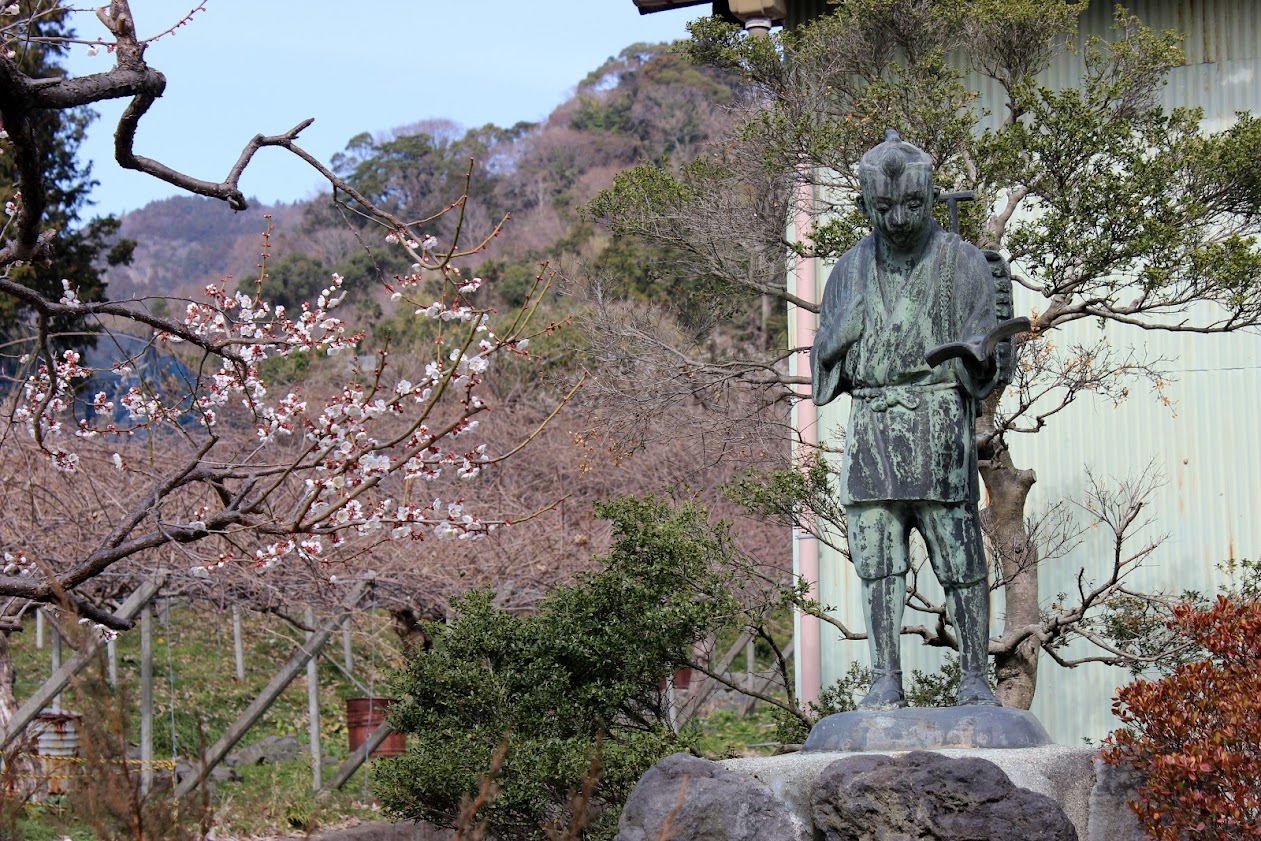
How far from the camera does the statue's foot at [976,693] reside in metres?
5.26

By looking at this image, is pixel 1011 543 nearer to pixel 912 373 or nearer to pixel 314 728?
pixel 912 373

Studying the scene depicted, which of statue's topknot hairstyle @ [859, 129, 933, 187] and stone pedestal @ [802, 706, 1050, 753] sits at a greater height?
statue's topknot hairstyle @ [859, 129, 933, 187]

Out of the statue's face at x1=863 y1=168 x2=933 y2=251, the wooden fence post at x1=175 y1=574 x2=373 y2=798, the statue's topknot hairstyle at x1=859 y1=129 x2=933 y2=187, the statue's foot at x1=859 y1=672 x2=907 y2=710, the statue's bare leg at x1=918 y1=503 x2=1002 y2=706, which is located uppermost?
the statue's topknot hairstyle at x1=859 y1=129 x2=933 y2=187

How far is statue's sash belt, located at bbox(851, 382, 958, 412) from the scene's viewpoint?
5.46m

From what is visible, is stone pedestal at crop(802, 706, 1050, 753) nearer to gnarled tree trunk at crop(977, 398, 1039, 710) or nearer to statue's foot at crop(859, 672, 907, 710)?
statue's foot at crop(859, 672, 907, 710)

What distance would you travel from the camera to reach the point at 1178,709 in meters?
5.54

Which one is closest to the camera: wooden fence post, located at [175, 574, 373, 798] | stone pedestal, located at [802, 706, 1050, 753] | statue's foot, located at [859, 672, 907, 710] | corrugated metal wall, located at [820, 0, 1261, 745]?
stone pedestal, located at [802, 706, 1050, 753]

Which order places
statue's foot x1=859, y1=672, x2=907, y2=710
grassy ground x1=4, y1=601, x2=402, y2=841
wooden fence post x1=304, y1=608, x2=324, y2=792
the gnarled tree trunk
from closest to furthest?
statue's foot x1=859, y1=672, x2=907, y2=710, the gnarled tree trunk, grassy ground x1=4, y1=601, x2=402, y2=841, wooden fence post x1=304, y1=608, x2=324, y2=792

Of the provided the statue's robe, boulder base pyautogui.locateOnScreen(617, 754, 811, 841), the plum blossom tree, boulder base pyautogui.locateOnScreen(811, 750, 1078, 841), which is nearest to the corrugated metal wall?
the plum blossom tree

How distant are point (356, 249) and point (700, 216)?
3375 cm

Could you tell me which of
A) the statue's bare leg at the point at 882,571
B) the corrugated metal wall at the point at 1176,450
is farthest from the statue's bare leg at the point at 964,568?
the corrugated metal wall at the point at 1176,450

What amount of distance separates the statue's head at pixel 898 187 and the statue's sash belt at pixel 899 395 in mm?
560

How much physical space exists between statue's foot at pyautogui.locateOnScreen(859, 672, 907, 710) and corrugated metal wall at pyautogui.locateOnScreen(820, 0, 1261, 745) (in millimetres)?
6040

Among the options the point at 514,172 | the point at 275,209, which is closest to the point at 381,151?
the point at 514,172
